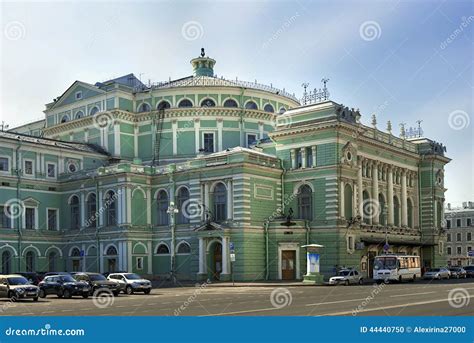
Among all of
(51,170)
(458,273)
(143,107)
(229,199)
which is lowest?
(458,273)

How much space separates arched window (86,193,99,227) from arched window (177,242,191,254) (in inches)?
395

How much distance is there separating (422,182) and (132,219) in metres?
38.2

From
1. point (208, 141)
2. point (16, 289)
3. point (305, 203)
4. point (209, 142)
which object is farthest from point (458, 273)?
point (16, 289)

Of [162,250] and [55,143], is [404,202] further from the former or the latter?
[55,143]

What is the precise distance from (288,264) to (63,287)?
27.1 metres

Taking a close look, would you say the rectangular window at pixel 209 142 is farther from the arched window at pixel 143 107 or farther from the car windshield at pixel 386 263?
the car windshield at pixel 386 263

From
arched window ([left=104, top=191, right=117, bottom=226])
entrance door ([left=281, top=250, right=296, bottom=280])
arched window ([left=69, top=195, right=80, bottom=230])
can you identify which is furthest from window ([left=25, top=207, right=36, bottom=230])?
entrance door ([left=281, top=250, right=296, bottom=280])

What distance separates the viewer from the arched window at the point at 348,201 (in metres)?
67.6

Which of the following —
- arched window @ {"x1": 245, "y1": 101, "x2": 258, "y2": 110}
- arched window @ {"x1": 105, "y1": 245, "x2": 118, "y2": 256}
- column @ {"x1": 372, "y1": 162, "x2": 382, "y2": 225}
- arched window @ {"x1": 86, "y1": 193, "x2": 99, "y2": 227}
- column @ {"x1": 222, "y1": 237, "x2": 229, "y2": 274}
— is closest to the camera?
column @ {"x1": 222, "y1": 237, "x2": 229, "y2": 274}

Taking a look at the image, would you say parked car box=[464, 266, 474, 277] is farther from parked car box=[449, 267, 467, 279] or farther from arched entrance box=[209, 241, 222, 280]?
arched entrance box=[209, 241, 222, 280]

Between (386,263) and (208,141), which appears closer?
(386,263)

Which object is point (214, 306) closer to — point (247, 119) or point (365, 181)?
point (365, 181)

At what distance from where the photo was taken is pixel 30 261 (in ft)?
235

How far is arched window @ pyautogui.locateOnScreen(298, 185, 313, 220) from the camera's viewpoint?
67688 millimetres
